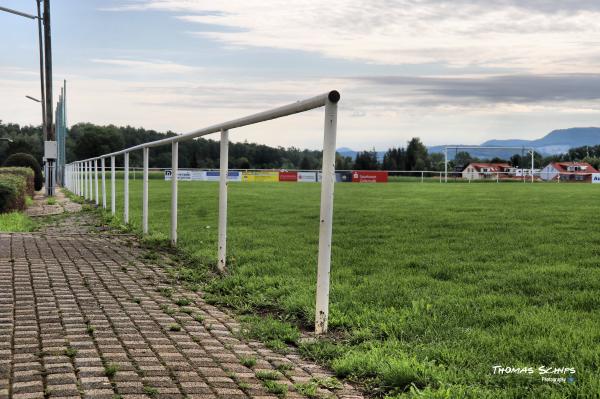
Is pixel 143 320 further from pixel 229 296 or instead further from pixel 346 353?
pixel 346 353

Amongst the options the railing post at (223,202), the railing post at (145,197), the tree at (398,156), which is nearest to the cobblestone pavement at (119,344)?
the railing post at (223,202)

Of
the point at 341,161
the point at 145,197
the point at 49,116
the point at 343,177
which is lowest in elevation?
the point at 343,177

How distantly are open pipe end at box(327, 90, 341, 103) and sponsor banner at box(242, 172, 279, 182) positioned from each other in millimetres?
37525

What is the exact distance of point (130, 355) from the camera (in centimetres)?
334

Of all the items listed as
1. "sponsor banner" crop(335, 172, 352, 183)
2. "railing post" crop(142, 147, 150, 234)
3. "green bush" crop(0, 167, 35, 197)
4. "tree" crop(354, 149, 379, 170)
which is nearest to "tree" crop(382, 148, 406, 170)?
"tree" crop(354, 149, 379, 170)

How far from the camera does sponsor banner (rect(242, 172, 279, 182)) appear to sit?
42.7m

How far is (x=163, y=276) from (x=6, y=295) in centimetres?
155

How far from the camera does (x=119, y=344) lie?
3.53 metres

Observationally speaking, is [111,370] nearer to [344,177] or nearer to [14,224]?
[14,224]

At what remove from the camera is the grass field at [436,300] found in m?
3.07

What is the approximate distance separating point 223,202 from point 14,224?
5.92m

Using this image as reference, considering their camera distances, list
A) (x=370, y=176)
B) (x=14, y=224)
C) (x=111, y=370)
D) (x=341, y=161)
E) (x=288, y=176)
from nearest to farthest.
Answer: (x=111, y=370)
(x=14, y=224)
(x=341, y=161)
(x=288, y=176)
(x=370, y=176)

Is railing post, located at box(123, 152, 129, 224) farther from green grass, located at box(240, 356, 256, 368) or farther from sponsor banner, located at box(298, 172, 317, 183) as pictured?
sponsor banner, located at box(298, 172, 317, 183)

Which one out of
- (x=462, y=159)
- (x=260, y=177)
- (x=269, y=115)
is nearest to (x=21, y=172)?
(x=269, y=115)
